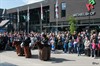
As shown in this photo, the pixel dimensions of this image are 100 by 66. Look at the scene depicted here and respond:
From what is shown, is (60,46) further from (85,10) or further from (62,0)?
(62,0)

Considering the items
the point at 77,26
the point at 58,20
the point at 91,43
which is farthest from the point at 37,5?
the point at 91,43

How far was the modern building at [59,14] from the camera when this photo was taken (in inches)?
1714

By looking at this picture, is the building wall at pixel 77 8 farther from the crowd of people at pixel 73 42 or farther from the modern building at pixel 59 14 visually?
the crowd of people at pixel 73 42

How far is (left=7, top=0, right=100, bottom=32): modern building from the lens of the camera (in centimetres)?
4353

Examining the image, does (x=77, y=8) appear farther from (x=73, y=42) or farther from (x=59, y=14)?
(x=73, y=42)

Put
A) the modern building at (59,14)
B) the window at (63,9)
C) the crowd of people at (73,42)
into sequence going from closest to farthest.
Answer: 1. the crowd of people at (73,42)
2. the modern building at (59,14)
3. the window at (63,9)

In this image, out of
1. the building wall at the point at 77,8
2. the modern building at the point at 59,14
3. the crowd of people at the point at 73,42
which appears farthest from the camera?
the modern building at the point at 59,14

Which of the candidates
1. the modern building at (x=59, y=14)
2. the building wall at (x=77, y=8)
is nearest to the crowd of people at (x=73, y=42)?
the modern building at (x=59, y=14)

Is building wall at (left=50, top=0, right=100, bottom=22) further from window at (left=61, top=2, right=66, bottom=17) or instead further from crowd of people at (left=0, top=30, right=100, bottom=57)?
crowd of people at (left=0, top=30, right=100, bottom=57)

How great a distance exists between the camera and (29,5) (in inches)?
2527

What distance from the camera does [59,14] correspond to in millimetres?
50906

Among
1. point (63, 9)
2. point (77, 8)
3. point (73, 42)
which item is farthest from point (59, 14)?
point (73, 42)

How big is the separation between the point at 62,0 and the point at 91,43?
3289 centimetres

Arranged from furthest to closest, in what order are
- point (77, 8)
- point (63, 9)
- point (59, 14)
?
point (59, 14)
point (63, 9)
point (77, 8)
